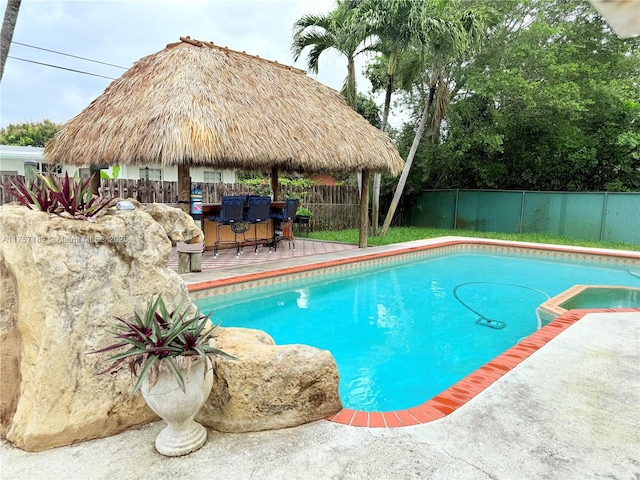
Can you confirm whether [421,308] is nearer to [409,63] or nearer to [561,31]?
[409,63]

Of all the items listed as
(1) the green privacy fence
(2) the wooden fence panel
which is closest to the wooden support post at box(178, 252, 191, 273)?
(2) the wooden fence panel

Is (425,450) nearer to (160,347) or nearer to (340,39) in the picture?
(160,347)

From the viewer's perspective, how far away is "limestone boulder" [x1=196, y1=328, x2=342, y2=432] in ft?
7.14

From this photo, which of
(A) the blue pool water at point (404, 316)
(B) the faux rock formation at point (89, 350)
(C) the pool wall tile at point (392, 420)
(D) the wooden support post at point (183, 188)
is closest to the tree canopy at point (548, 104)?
(A) the blue pool water at point (404, 316)

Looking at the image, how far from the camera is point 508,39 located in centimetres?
1319

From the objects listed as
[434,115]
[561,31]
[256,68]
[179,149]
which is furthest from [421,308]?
[561,31]

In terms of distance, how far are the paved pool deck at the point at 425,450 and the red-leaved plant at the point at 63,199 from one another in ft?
4.04

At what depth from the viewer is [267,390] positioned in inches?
86.5

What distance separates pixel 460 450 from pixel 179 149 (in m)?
5.37

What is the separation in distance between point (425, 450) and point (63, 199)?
237 cm

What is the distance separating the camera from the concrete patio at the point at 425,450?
185 centimetres

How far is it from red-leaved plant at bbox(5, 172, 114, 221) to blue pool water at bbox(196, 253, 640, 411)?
7.66 ft

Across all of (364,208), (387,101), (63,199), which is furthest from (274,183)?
(63,199)

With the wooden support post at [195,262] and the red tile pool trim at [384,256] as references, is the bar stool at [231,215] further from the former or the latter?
the red tile pool trim at [384,256]
